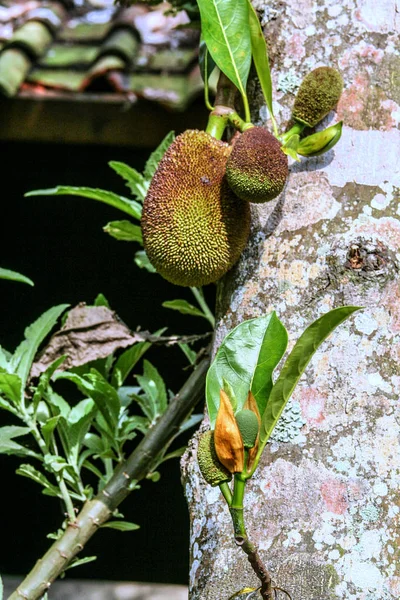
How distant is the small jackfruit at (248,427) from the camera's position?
63 centimetres

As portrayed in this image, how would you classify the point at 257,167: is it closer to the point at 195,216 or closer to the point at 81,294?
the point at 195,216

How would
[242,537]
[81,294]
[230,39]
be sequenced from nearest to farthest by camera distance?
[242,537]
[230,39]
[81,294]

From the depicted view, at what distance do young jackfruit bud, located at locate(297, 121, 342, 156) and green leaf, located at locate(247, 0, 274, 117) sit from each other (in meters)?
0.06

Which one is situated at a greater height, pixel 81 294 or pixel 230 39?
pixel 230 39

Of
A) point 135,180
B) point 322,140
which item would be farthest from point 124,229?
point 322,140

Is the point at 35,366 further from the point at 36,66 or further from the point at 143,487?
the point at 143,487

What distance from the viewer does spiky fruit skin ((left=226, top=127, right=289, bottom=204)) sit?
0.80 metres

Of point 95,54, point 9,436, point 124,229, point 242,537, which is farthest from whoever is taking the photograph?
point 95,54

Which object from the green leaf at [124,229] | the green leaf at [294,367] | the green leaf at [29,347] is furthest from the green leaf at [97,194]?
the green leaf at [294,367]

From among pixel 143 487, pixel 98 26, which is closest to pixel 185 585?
pixel 143 487

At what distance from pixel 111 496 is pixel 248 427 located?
20.5 inches

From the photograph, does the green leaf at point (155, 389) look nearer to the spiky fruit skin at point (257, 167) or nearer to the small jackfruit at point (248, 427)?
the spiky fruit skin at point (257, 167)

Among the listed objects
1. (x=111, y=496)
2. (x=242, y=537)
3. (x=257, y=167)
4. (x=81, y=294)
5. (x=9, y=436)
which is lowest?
(x=81, y=294)

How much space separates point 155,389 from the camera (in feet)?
4.04
